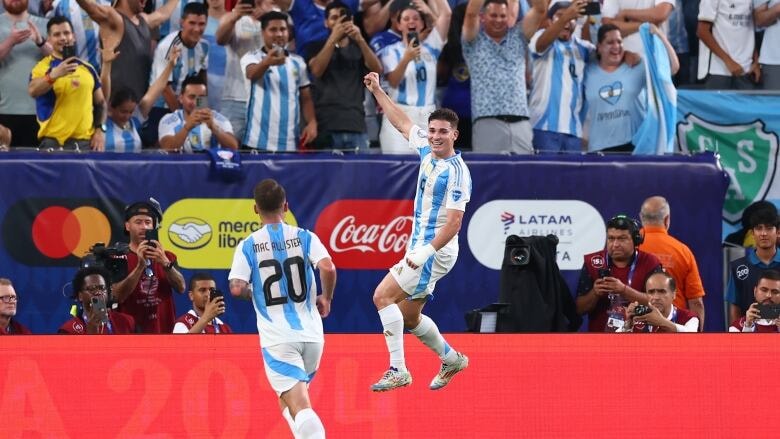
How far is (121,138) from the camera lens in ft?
47.2

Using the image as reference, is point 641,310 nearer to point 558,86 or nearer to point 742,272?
point 742,272

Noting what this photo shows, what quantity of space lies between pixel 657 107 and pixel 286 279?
643 centimetres

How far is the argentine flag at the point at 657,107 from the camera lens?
14570 millimetres

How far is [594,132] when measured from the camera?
49.5ft

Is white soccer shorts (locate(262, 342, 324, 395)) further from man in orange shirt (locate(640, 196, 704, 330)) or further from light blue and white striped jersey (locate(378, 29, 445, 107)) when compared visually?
light blue and white striped jersey (locate(378, 29, 445, 107))

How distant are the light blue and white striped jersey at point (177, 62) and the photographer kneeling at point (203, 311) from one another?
11.2ft

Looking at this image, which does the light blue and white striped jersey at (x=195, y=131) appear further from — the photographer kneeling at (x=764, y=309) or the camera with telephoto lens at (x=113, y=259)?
the photographer kneeling at (x=764, y=309)

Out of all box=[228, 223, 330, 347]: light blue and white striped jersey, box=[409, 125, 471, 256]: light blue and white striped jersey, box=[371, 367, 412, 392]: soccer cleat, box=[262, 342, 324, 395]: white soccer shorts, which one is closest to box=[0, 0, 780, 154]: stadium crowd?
box=[409, 125, 471, 256]: light blue and white striped jersey

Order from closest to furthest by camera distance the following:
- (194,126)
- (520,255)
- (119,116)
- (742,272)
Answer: (520,255), (742,272), (194,126), (119,116)

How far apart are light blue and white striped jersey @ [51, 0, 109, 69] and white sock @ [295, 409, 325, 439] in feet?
22.8

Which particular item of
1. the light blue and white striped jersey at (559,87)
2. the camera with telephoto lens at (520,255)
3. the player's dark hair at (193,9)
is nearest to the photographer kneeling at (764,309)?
the camera with telephoto lens at (520,255)

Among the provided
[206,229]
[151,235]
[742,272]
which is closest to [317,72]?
[206,229]

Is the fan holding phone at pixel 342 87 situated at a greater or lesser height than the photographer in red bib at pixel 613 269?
greater

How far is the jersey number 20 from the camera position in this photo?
9359 millimetres
